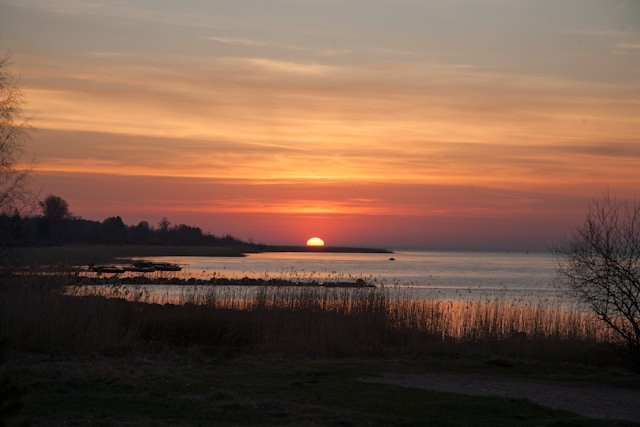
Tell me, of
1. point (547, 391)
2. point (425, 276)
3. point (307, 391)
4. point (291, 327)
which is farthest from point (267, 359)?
point (425, 276)

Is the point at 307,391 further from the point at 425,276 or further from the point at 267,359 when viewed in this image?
the point at 425,276

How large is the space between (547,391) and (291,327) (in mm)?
9234

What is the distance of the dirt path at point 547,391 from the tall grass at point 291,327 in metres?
3.59

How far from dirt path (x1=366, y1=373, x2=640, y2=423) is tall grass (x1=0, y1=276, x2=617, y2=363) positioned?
3.59m

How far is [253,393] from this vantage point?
44.4 ft

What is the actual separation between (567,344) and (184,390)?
1235 centimetres

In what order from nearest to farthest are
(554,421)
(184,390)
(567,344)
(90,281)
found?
(554,421)
(184,390)
(567,344)
(90,281)

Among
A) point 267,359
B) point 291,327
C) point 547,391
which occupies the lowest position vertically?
point 267,359

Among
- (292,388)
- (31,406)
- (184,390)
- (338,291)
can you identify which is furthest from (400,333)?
(31,406)

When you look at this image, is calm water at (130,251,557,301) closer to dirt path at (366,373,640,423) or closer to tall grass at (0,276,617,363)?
tall grass at (0,276,617,363)

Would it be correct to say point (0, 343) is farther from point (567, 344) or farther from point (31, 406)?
point (567, 344)

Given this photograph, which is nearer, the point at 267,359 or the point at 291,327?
the point at 267,359

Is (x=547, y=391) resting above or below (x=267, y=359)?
above

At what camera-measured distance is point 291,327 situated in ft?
72.4
